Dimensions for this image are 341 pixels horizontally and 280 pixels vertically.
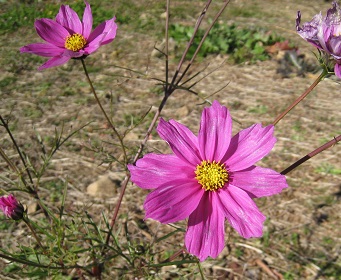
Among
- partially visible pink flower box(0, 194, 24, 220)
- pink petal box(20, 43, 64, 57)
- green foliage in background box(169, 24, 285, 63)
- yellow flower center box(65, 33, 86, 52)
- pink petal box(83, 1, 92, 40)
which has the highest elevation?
green foliage in background box(169, 24, 285, 63)

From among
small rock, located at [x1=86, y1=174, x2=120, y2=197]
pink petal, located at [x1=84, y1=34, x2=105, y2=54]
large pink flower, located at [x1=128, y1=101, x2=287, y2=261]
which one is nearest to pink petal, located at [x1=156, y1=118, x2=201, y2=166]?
large pink flower, located at [x1=128, y1=101, x2=287, y2=261]

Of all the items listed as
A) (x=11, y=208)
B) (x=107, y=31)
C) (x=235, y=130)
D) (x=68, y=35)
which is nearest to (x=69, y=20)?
→ (x=68, y=35)

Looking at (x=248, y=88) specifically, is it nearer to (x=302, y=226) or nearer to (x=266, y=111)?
(x=266, y=111)

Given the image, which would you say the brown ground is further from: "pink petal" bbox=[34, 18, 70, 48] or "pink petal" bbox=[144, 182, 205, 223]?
"pink petal" bbox=[144, 182, 205, 223]

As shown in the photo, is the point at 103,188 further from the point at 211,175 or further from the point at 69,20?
the point at 211,175

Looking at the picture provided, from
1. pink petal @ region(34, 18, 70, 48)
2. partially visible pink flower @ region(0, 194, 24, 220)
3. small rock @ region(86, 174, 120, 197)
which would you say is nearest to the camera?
partially visible pink flower @ region(0, 194, 24, 220)

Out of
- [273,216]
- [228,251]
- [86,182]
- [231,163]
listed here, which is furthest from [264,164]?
[231,163]
